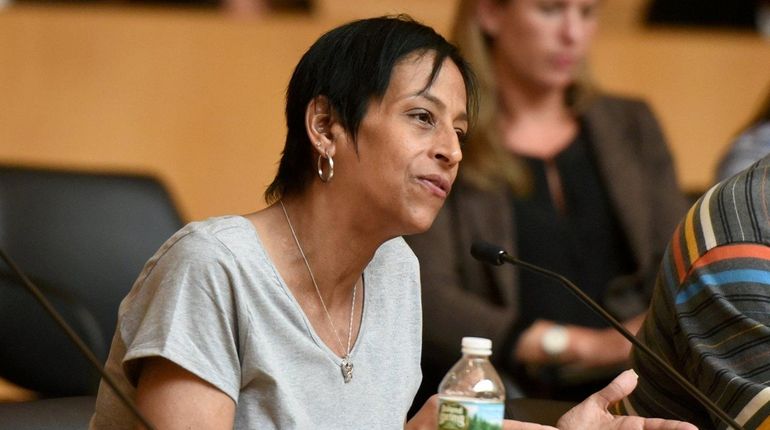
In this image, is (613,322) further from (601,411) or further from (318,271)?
(318,271)

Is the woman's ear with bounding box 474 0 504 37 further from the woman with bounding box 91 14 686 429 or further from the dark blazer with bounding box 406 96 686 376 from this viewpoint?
the woman with bounding box 91 14 686 429

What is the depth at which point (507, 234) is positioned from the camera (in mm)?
2973

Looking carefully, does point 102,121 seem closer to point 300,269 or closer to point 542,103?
point 542,103

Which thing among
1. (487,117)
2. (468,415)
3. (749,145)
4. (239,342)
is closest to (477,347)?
(468,415)

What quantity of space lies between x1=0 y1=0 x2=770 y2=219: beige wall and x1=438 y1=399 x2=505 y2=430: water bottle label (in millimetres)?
2159

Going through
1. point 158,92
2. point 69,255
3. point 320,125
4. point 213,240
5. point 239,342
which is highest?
point 320,125

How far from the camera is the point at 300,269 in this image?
1.81m

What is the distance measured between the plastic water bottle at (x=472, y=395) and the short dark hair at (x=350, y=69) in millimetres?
356

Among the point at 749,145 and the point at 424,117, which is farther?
the point at 749,145

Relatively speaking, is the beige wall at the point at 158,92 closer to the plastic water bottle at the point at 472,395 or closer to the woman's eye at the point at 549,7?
the woman's eye at the point at 549,7

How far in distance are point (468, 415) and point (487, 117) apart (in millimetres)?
1613

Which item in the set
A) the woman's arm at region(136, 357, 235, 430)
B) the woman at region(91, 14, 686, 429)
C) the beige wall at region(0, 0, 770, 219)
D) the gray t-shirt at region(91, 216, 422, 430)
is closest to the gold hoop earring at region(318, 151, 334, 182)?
the woman at region(91, 14, 686, 429)

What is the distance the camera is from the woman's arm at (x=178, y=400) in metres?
1.58

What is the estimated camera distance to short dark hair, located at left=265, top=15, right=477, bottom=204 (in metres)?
1.78
